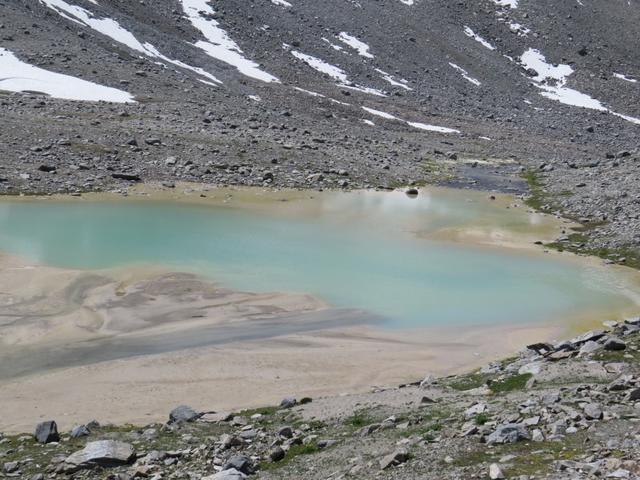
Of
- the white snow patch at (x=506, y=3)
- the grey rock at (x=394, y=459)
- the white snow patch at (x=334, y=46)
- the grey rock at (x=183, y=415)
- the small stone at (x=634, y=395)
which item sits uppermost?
the white snow patch at (x=506, y=3)

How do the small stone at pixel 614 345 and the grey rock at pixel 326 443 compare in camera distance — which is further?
the small stone at pixel 614 345

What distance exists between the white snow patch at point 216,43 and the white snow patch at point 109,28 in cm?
746

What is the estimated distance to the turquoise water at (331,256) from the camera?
34.7 m

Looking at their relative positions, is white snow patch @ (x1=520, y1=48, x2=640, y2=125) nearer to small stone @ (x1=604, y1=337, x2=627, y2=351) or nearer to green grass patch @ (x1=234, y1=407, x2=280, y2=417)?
small stone @ (x1=604, y1=337, x2=627, y2=351)

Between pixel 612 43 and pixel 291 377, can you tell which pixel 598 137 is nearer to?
pixel 612 43

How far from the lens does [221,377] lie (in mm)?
24969

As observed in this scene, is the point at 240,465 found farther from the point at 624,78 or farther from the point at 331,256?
the point at 624,78

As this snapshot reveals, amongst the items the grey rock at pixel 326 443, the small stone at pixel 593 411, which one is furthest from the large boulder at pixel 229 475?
the small stone at pixel 593 411

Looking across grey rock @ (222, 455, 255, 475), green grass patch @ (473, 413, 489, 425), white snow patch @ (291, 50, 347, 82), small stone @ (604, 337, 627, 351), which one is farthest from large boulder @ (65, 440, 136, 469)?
white snow patch @ (291, 50, 347, 82)

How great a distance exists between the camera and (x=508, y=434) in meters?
15.4

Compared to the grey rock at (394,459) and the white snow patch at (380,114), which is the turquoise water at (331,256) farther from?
the white snow patch at (380,114)

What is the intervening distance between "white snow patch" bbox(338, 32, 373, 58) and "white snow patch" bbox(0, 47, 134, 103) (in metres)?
46.0

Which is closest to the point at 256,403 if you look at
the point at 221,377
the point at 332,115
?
the point at 221,377

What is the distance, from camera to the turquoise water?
34.7 m
